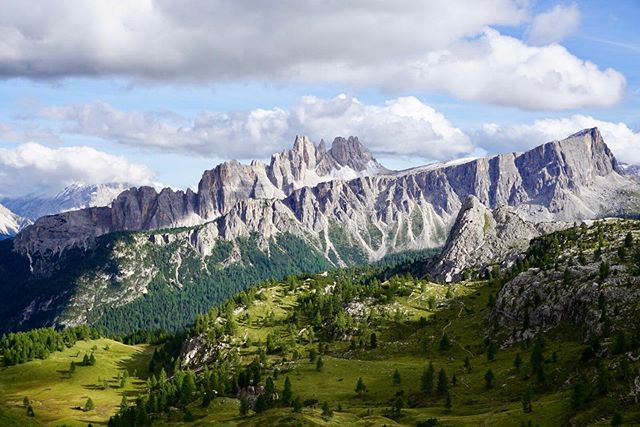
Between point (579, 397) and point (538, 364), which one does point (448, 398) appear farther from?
point (579, 397)

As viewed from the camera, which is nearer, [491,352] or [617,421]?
[617,421]

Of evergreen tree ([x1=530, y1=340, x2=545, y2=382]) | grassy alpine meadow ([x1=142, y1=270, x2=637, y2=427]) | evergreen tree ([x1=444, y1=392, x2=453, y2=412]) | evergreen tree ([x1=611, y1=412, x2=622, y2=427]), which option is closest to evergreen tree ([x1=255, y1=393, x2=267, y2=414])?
grassy alpine meadow ([x1=142, y1=270, x2=637, y2=427])

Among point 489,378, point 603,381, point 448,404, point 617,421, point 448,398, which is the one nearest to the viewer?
point 617,421

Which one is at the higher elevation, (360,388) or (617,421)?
(617,421)

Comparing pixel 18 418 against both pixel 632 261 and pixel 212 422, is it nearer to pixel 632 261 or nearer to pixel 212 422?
pixel 212 422

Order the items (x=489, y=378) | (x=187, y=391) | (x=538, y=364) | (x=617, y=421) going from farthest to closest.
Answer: (x=187, y=391) → (x=489, y=378) → (x=538, y=364) → (x=617, y=421)

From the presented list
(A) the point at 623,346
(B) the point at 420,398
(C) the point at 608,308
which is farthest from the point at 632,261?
(B) the point at 420,398

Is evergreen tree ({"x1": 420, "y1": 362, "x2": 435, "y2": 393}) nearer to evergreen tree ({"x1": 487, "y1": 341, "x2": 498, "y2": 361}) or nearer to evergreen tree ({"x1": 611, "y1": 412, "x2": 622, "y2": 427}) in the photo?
evergreen tree ({"x1": 487, "y1": 341, "x2": 498, "y2": 361})

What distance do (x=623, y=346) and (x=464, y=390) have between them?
146ft

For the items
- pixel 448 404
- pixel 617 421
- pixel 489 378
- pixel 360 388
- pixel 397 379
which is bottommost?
pixel 360 388

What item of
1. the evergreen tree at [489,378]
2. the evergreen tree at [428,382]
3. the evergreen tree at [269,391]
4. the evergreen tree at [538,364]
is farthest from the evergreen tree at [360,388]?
the evergreen tree at [538,364]

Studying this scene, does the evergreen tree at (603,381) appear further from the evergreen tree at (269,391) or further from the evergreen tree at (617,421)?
the evergreen tree at (269,391)

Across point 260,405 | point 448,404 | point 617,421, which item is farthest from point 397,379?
point 617,421

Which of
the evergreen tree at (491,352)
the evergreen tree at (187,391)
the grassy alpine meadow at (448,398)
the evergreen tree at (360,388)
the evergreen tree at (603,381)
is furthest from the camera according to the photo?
the evergreen tree at (187,391)
